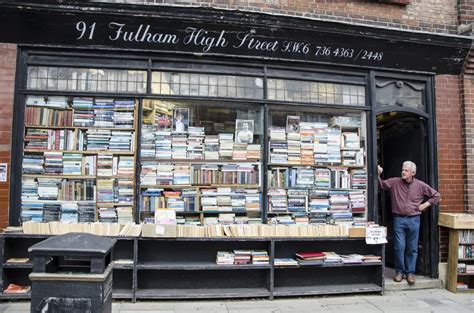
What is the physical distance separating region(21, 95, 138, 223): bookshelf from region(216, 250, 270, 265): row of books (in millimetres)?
1566

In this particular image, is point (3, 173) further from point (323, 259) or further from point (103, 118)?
point (323, 259)

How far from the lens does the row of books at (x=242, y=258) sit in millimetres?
5840

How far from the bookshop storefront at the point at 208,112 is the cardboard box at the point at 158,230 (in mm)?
213

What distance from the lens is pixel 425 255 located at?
271 inches

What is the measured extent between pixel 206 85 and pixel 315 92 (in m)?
1.92

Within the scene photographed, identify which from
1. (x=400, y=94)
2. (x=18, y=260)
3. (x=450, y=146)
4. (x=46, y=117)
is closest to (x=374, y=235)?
(x=450, y=146)

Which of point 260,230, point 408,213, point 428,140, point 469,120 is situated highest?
point 469,120

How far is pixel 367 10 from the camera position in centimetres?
684

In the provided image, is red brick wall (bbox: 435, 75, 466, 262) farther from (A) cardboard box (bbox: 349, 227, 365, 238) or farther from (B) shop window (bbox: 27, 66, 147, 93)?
(B) shop window (bbox: 27, 66, 147, 93)

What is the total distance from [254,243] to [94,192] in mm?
2698

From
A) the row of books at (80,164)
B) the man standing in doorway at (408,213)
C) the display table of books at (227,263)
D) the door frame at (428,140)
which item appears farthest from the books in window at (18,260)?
the man standing in doorway at (408,213)

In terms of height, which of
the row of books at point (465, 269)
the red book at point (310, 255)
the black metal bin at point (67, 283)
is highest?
the black metal bin at point (67, 283)

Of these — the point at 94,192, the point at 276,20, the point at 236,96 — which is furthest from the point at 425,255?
the point at 94,192

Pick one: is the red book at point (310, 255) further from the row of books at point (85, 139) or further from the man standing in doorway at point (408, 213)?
the row of books at point (85, 139)
